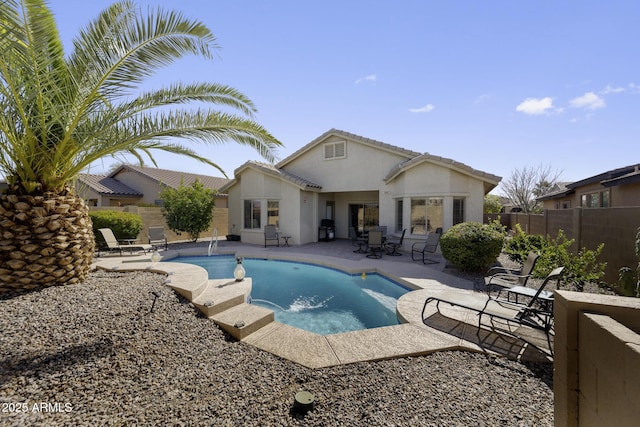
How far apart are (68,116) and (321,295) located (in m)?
8.11

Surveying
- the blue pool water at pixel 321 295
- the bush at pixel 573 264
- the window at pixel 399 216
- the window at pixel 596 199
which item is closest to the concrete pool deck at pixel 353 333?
the blue pool water at pixel 321 295

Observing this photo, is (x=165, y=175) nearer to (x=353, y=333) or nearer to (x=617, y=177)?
(x=353, y=333)

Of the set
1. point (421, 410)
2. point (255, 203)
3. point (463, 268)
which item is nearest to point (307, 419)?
point (421, 410)

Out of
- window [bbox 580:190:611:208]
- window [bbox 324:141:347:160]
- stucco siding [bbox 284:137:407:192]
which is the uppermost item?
window [bbox 324:141:347:160]

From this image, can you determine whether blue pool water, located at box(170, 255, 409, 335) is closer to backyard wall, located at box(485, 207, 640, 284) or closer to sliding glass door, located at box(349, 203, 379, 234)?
backyard wall, located at box(485, 207, 640, 284)

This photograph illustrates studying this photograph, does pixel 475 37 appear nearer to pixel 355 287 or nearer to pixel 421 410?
pixel 355 287

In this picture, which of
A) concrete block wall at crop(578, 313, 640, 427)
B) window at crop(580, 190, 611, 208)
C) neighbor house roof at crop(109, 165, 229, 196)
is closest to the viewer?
concrete block wall at crop(578, 313, 640, 427)

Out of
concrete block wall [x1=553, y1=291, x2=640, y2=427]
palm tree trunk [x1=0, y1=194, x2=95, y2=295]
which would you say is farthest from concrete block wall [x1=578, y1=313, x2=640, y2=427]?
palm tree trunk [x1=0, y1=194, x2=95, y2=295]

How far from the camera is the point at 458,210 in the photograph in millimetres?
14531

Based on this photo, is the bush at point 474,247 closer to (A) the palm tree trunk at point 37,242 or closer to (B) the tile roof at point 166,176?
(A) the palm tree trunk at point 37,242

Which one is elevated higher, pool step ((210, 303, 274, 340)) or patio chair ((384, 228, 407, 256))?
patio chair ((384, 228, 407, 256))

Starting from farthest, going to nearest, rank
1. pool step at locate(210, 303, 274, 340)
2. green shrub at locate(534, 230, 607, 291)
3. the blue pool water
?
green shrub at locate(534, 230, 607, 291), the blue pool water, pool step at locate(210, 303, 274, 340)

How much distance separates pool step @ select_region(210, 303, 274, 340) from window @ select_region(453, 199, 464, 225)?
12141 mm

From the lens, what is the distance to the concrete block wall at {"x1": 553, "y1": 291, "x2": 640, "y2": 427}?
1.94m
